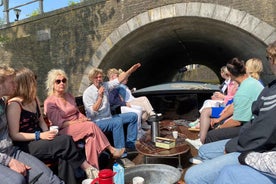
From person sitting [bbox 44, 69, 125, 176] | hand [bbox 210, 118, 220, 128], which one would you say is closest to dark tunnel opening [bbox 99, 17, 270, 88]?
hand [bbox 210, 118, 220, 128]

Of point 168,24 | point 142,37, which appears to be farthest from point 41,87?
point 168,24

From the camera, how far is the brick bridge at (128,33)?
22.8 ft

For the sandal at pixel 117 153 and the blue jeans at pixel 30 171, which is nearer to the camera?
the blue jeans at pixel 30 171

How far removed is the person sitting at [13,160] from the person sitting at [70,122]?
25.6 inches

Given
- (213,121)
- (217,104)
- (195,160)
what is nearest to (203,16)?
(217,104)

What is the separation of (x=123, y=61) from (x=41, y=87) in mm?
3165

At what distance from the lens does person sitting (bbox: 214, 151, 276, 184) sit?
5.36ft

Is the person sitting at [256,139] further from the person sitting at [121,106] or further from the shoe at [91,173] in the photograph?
the person sitting at [121,106]

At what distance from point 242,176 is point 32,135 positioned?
1.70 m

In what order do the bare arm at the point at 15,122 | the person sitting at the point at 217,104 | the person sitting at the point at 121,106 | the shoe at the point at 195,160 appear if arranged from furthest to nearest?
the person sitting at the point at 121,106 → the person sitting at the point at 217,104 → the shoe at the point at 195,160 → the bare arm at the point at 15,122

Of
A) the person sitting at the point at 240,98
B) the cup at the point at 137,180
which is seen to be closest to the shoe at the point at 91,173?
the cup at the point at 137,180

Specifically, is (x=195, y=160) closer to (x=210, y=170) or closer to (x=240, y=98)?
(x=240, y=98)

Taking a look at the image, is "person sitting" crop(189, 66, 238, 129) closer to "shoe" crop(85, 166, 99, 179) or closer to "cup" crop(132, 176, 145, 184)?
"shoe" crop(85, 166, 99, 179)

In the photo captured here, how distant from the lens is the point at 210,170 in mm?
2023
